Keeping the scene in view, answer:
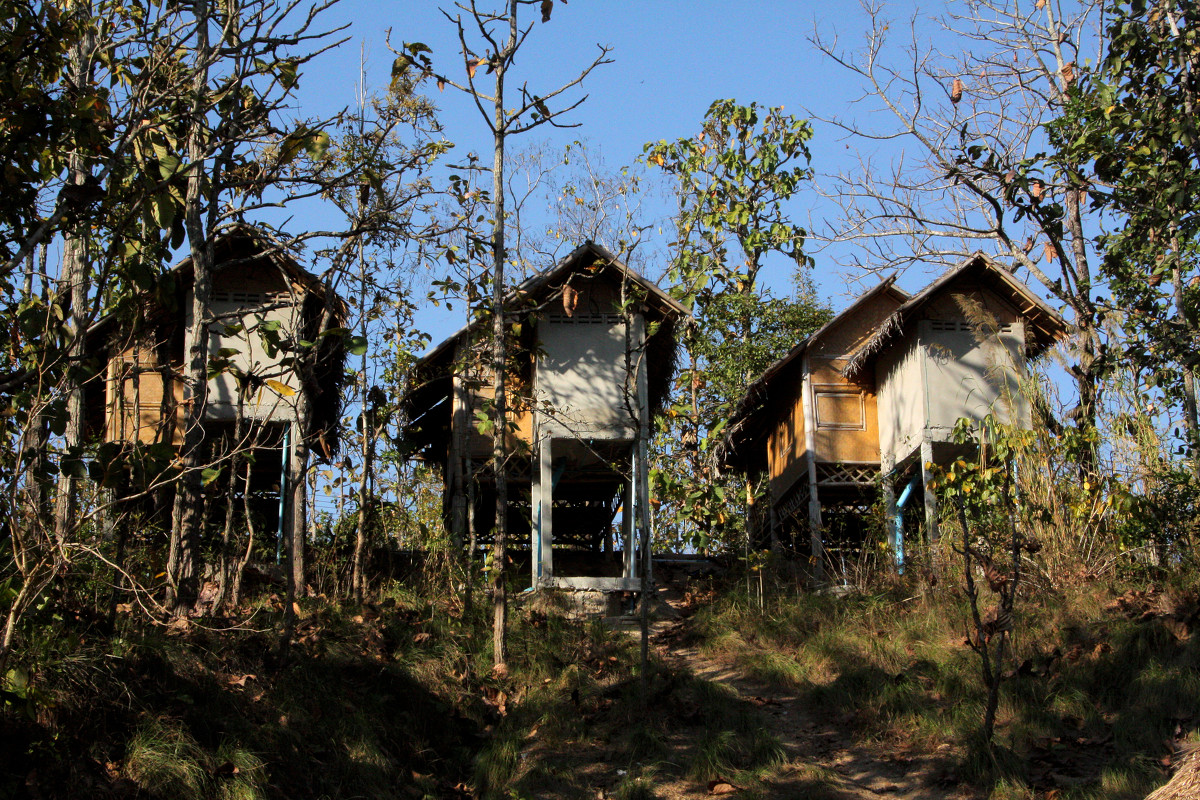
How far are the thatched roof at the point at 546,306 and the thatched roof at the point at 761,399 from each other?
73.3 inches

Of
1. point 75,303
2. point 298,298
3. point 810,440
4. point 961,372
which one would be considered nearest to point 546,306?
point 298,298

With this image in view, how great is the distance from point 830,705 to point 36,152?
7510mm

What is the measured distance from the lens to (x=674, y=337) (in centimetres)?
1526

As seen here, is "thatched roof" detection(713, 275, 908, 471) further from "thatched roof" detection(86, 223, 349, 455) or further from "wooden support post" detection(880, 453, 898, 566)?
"thatched roof" detection(86, 223, 349, 455)

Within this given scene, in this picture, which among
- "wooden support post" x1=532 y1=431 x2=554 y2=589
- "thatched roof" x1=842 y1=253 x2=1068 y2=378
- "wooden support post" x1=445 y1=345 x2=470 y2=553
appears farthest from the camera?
"thatched roof" x1=842 y1=253 x2=1068 y2=378

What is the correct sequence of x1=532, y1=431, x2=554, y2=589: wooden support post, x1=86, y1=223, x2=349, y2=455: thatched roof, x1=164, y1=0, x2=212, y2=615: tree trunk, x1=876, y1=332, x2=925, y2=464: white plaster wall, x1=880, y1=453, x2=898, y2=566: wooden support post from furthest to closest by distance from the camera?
x1=876, y1=332, x2=925, y2=464: white plaster wall
x1=880, y1=453, x2=898, y2=566: wooden support post
x1=532, y1=431, x2=554, y2=589: wooden support post
x1=86, y1=223, x2=349, y2=455: thatched roof
x1=164, y1=0, x2=212, y2=615: tree trunk

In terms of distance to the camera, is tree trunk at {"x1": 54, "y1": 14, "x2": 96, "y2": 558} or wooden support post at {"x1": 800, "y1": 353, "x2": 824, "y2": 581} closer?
tree trunk at {"x1": 54, "y1": 14, "x2": 96, "y2": 558}

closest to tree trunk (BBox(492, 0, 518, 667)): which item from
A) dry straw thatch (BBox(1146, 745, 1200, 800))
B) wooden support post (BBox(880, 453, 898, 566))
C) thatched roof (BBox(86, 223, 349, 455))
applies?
thatched roof (BBox(86, 223, 349, 455))

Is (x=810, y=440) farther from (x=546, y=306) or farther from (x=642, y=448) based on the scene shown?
(x=546, y=306)

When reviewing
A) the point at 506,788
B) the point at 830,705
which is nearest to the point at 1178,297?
the point at 830,705

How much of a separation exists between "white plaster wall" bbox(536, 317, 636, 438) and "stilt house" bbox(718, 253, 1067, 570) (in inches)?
124

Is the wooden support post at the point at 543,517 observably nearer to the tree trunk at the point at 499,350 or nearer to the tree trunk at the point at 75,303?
the tree trunk at the point at 499,350

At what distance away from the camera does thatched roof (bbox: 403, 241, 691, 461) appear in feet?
43.9

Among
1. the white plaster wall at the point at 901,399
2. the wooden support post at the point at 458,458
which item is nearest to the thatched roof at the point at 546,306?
the wooden support post at the point at 458,458
